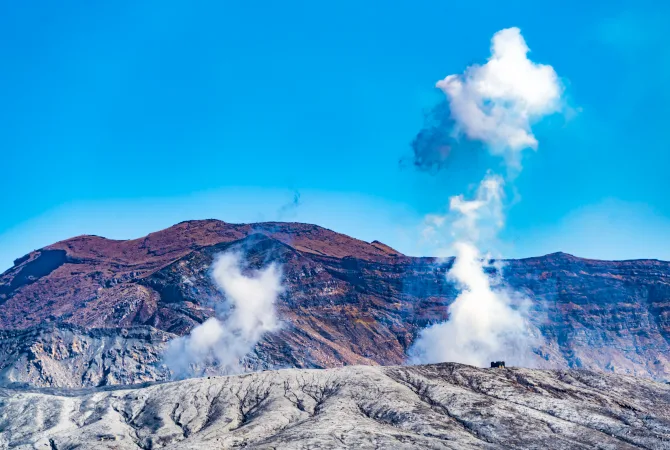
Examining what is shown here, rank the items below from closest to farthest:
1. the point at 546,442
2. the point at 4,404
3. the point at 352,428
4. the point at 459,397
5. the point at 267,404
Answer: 1. the point at 546,442
2. the point at 352,428
3. the point at 459,397
4. the point at 267,404
5. the point at 4,404

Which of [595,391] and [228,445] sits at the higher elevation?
[595,391]

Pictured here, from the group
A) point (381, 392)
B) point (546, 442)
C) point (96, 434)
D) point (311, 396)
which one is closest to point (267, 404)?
point (311, 396)

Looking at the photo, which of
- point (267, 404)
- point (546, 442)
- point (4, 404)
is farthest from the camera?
point (4, 404)

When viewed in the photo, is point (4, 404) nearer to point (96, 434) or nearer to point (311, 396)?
point (96, 434)

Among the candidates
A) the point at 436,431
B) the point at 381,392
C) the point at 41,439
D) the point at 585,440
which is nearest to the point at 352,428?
the point at 436,431

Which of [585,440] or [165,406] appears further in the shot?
[165,406]

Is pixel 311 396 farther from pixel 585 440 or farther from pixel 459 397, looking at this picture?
pixel 585 440
